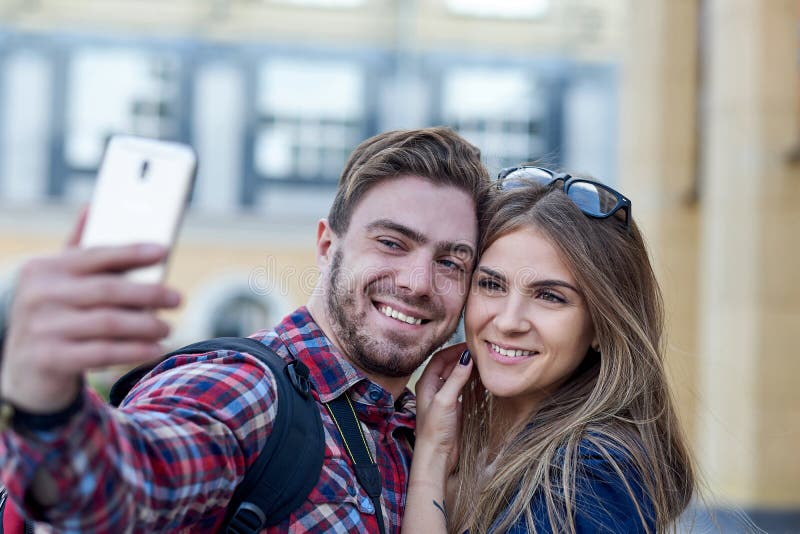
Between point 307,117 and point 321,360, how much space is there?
1631cm

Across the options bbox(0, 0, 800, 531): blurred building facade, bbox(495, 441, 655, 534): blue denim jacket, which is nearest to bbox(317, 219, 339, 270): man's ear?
bbox(495, 441, 655, 534): blue denim jacket

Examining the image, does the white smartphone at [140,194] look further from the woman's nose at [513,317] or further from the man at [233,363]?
the woman's nose at [513,317]

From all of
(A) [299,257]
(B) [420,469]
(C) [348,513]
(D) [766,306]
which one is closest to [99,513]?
(C) [348,513]

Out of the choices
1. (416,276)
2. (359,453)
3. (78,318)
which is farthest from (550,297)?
(78,318)

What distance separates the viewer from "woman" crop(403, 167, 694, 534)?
249 cm

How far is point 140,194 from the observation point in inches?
55.1

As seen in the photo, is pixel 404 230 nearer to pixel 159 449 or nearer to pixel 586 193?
pixel 586 193

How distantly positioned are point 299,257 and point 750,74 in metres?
10.7

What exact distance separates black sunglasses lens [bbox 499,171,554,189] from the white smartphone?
1.62m

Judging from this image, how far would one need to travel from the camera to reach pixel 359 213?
2693 mm

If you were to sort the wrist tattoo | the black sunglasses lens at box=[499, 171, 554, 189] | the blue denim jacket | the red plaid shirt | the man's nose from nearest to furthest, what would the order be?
the red plaid shirt < the blue denim jacket < the wrist tattoo < the man's nose < the black sunglasses lens at box=[499, 171, 554, 189]

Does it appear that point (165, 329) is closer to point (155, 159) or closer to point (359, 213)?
point (155, 159)

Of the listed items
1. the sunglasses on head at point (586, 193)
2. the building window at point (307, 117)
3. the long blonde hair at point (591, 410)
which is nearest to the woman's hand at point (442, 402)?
the long blonde hair at point (591, 410)

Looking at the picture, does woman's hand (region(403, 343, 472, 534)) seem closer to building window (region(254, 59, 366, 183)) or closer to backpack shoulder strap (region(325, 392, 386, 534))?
backpack shoulder strap (region(325, 392, 386, 534))
